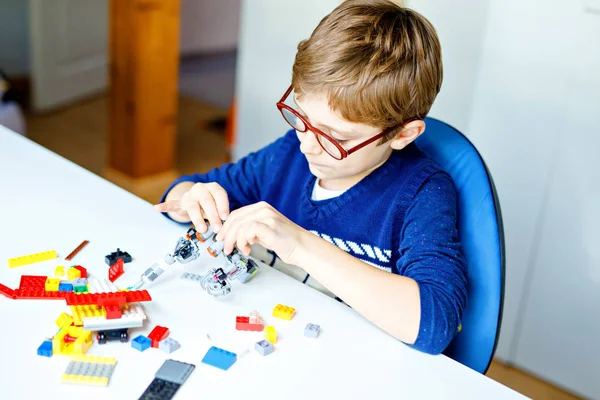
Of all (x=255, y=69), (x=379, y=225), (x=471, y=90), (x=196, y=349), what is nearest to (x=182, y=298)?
(x=196, y=349)

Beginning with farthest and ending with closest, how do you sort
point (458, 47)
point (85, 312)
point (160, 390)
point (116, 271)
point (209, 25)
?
1. point (209, 25)
2. point (458, 47)
3. point (116, 271)
4. point (85, 312)
5. point (160, 390)

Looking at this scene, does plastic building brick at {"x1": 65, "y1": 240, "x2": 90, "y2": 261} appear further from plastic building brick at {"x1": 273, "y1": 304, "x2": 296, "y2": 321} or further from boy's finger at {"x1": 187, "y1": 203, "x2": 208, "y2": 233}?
plastic building brick at {"x1": 273, "y1": 304, "x2": 296, "y2": 321}

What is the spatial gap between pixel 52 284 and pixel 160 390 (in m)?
0.27

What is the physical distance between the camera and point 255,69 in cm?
241

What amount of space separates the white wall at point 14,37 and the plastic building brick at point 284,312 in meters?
2.93

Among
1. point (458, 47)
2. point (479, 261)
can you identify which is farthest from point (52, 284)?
point (458, 47)

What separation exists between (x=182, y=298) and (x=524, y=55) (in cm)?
120

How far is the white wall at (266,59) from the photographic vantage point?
7.29 feet

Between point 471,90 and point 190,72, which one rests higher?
point 471,90

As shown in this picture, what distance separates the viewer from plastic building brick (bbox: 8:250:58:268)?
40.3 inches

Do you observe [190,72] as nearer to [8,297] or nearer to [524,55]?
[524,55]


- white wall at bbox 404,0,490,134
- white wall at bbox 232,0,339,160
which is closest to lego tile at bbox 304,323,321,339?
white wall at bbox 404,0,490,134

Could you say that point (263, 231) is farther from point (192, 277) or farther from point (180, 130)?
point (180, 130)

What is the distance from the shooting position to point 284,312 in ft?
3.18
